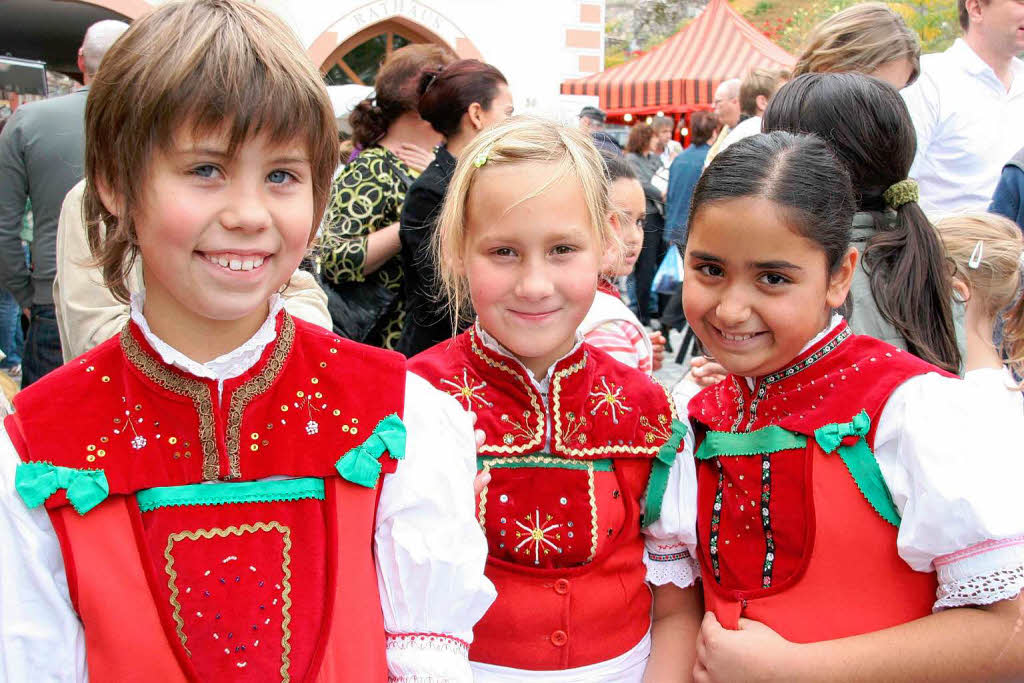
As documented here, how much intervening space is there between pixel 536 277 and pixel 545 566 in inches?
20.9

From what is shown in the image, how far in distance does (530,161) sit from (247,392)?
0.71m

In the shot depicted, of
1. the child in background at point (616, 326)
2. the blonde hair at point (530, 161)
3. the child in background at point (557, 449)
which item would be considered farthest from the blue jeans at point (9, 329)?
the child in background at point (557, 449)

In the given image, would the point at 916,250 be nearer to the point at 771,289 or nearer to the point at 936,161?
the point at 771,289


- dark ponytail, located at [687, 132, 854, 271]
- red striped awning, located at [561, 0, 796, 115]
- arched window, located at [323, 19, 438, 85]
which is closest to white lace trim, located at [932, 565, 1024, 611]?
dark ponytail, located at [687, 132, 854, 271]

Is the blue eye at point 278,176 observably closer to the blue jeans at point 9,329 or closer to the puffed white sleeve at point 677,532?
the puffed white sleeve at point 677,532

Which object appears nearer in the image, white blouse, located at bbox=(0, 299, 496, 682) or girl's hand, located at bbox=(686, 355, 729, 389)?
white blouse, located at bbox=(0, 299, 496, 682)

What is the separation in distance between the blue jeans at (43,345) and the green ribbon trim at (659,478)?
2.73 metres

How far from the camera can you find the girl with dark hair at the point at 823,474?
4.55 feet

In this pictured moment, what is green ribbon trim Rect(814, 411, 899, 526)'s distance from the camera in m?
1.47

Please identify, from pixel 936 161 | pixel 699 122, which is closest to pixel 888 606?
pixel 936 161

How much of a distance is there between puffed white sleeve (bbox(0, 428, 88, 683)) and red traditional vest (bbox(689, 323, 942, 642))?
3.50ft

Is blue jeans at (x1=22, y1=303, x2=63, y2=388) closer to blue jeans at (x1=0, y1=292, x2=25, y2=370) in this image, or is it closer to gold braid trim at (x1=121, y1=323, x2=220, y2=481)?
gold braid trim at (x1=121, y1=323, x2=220, y2=481)

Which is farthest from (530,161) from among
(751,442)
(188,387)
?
(188,387)

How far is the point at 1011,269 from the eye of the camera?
2.03 meters
